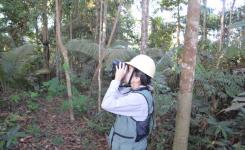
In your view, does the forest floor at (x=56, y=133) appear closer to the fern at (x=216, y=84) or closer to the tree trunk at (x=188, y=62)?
the fern at (x=216, y=84)

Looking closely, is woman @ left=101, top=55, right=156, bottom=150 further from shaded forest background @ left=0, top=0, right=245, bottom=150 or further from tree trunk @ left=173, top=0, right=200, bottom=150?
shaded forest background @ left=0, top=0, right=245, bottom=150

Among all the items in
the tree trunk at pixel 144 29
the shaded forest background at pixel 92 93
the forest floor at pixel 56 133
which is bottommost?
the forest floor at pixel 56 133

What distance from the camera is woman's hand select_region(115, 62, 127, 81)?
9.19 ft

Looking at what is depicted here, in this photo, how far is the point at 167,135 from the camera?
490 centimetres

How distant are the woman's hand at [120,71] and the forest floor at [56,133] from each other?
2734 millimetres

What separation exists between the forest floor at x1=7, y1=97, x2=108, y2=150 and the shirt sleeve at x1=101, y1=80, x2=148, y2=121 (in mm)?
2672

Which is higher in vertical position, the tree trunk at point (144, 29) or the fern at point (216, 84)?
the tree trunk at point (144, 29)

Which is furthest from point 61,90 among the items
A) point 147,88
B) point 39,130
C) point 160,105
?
point 147,88

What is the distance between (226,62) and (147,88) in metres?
3.81

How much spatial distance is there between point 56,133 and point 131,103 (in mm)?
3261

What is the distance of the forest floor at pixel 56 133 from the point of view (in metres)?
5.21

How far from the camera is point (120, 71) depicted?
281cm

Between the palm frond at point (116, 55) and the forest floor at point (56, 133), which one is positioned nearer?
the forest floor at point (56, 133)

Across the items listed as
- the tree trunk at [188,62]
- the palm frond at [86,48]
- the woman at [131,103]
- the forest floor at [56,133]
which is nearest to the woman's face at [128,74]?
the woman at [131,103]
